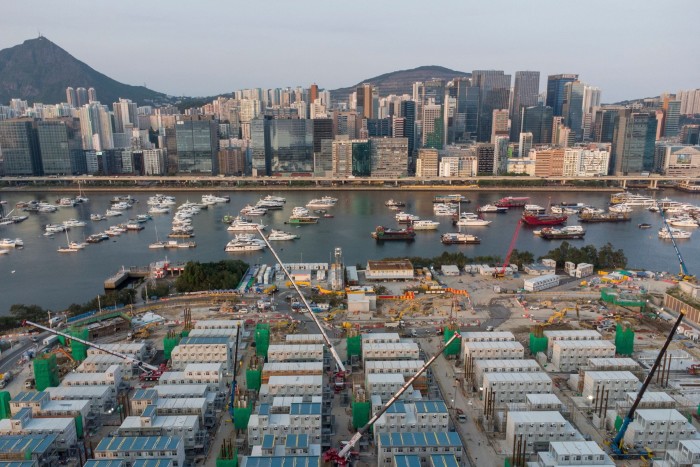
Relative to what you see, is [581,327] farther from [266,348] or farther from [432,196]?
[432,196]

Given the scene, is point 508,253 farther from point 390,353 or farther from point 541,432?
point 541,432

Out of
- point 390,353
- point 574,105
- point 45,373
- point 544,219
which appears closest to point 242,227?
point 544,219

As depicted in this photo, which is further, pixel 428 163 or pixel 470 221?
pixel 428 163

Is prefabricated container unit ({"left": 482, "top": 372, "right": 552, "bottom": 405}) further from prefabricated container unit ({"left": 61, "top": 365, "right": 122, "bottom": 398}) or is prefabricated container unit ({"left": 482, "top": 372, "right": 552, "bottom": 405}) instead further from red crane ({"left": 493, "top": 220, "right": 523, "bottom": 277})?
red crane ({"left": 493, "top": 220, "right": 523, "bottom": 277})

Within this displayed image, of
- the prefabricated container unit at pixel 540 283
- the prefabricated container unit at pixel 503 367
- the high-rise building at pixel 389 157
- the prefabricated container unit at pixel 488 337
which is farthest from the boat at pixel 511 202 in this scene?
the prefabricated container unit at pixel 503 367

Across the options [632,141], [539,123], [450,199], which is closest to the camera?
[450,199]

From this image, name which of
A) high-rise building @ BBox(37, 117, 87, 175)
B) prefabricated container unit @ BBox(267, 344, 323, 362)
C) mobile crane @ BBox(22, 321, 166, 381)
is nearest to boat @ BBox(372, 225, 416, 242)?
prefabricated container unit @ BBox(267, 344, 323, 362)

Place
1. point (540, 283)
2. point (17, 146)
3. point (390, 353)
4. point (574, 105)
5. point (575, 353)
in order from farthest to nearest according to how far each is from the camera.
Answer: point (574, 105) → point (17, 146) → point (540, 283) → point (575, 353) → point (390, 353)
